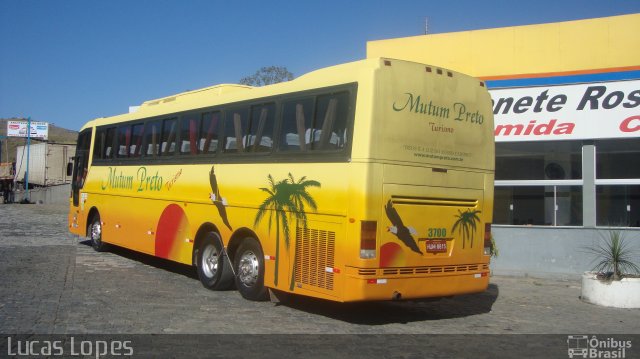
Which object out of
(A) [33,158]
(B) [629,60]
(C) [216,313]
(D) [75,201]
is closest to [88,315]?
(C) [216,313]

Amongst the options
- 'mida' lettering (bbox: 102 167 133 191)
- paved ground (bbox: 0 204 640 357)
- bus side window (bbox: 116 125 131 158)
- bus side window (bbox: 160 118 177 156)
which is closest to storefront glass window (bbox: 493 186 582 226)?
paved ground (bbox: 0 204 640 357)

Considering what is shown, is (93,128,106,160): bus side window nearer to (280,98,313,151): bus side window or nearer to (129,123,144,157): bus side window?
(129,123,144,157): bus side window

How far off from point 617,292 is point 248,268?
6203mm

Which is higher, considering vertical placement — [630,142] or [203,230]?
[630,142]

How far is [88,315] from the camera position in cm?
813

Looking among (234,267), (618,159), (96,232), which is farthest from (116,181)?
(618,159)

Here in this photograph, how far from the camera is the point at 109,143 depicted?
15258 mm

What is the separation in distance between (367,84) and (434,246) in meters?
2.43

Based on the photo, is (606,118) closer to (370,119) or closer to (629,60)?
(629,60)

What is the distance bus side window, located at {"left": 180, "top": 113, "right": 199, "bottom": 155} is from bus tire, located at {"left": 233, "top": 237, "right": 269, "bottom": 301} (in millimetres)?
2385

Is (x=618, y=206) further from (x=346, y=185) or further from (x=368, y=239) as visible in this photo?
(x=346, y=185)

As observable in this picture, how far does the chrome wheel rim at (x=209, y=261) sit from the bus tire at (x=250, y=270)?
2.70 ft

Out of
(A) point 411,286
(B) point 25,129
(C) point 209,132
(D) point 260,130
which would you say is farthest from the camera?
(B) point 25,129

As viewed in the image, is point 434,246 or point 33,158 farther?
point 33,158
